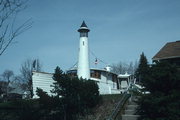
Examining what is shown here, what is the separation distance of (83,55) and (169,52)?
10.1 metres

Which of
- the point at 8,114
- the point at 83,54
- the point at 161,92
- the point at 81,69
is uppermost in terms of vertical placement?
the point at 83,54

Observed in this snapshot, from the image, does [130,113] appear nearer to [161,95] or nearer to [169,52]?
[161,95]

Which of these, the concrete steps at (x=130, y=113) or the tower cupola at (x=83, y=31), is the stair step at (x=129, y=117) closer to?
the concrete steps at (x=130, y=113)

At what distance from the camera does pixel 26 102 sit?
1628 centimetres

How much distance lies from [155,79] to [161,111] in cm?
159

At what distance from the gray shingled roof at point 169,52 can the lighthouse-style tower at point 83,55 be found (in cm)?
874

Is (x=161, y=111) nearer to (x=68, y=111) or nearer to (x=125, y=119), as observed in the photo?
(x=125, y=119)

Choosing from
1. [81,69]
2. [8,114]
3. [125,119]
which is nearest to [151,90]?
Result: [125,119]

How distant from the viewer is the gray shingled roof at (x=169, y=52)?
2083 centimetres

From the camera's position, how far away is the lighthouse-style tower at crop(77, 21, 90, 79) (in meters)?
27.8

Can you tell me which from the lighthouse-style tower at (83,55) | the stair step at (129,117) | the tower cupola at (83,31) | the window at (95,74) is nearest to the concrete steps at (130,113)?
the stair step at (129,117)

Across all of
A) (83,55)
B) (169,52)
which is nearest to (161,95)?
(169,52)

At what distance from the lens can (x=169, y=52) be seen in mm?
21766

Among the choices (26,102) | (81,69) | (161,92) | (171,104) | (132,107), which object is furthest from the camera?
(81,69)
